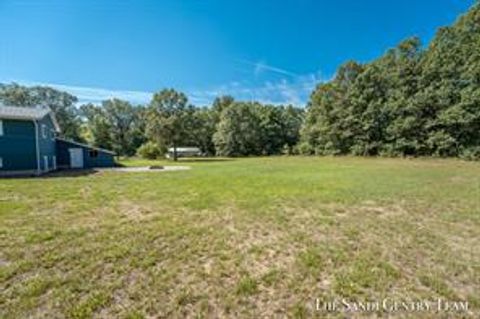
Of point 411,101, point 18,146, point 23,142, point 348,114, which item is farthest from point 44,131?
Result: point 411,101

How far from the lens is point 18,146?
1672cm

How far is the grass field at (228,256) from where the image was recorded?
2.87 m

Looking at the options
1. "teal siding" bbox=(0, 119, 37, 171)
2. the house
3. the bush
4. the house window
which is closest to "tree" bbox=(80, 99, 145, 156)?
the bush

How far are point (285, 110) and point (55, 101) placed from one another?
44.9m

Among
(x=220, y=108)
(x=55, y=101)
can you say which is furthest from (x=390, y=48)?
(x=55, y=101)

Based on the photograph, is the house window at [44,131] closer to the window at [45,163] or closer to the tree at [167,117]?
the window at [45,163]

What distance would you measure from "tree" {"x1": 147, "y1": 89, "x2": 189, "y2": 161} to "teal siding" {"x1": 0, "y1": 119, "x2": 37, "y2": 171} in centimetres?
2132

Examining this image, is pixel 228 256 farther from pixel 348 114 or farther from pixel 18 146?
pixel 348 114

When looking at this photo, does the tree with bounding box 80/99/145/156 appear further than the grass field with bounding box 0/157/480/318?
Yes

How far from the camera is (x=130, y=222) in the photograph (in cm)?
587

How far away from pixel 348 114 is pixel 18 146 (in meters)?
36.8

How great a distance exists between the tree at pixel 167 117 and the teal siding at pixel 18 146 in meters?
21.3

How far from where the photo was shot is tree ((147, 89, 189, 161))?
38281 mm

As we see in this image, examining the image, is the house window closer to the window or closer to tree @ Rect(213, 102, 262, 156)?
the window
